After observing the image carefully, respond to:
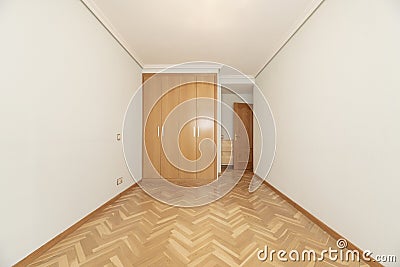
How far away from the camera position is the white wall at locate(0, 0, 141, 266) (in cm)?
138

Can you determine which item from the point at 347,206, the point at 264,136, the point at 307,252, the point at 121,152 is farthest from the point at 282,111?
the point at 121,152

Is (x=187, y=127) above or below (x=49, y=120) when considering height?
below

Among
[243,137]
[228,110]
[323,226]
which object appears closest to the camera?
[323,226]

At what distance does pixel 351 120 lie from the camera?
1.67 metres

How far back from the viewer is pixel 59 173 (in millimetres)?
1841

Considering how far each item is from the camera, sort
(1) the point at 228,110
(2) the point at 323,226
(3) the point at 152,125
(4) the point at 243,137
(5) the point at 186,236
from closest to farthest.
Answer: (5) the point at 186,236, (2) the point at 323,226, (3) the point at 152,125, (4) the point at 243,137, (1) the point at 228,110

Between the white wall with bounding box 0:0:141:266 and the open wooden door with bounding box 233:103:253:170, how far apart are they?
3996mm

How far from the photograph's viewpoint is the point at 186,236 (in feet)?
6.32

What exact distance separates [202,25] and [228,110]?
3837 millimetres

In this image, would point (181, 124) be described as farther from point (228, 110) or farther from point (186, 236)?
point (186, 236)

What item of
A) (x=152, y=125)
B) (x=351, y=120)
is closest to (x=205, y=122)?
(x=152, y=125)

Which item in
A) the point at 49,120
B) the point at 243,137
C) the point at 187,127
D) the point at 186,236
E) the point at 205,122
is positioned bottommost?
the point at 243,137

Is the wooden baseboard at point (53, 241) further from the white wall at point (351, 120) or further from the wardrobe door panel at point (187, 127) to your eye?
the white wall at point (351, 120)

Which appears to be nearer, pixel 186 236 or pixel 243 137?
pixel 186 236
